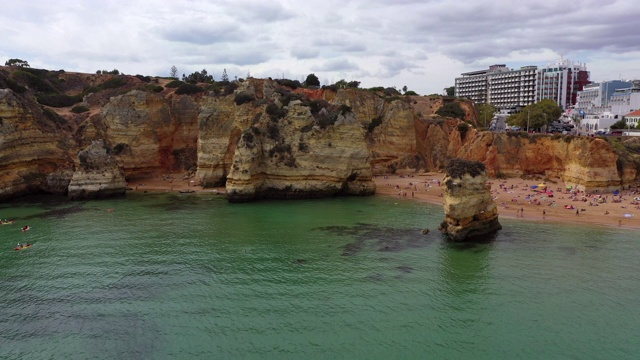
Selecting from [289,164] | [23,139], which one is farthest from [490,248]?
[23,139]

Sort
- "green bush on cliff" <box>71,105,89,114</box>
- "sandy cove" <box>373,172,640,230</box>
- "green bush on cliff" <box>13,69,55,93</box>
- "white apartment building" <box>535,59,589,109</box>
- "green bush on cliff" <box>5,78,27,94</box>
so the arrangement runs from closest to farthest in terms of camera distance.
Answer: "sandy cove" <box>373,172,640,230</box>
"green bush on cliff" <box>5,78,27,94</box>
"green bush on cliff" <box>71,105,89,114</box>
"green bush on cliff" <box>13,69,55,93</box>
"white apartment building" <box>535,59,589,109</box>

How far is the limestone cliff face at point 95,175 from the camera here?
44.7 m

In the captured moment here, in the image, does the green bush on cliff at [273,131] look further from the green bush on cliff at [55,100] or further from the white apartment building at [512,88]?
the white apartment building at [512,88]

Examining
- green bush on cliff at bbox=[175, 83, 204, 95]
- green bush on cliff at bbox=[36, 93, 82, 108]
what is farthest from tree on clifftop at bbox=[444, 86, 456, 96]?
green bush on cliff at bbox=[36, 93, 82, 108]

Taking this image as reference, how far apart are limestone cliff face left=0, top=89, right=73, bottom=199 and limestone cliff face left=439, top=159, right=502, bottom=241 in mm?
38292

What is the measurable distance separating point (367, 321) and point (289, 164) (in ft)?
90.0

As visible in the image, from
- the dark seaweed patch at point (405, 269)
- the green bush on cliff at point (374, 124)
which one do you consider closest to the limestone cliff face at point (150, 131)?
the green bush on cliff at point (374, 124)

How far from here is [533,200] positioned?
42062 millimetres

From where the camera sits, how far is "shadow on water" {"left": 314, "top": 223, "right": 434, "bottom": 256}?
28.9 m

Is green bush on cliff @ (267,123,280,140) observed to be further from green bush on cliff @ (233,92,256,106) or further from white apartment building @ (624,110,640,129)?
white apartment building @ (624,110,640,129)

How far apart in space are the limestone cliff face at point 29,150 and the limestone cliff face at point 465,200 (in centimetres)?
3829

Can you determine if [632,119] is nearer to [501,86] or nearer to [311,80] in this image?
[311,80]

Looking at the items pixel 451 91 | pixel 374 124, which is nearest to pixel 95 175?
pixel 374 124

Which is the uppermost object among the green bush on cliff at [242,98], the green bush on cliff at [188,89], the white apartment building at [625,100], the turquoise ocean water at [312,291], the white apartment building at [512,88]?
the white apartment building at [512,88]
